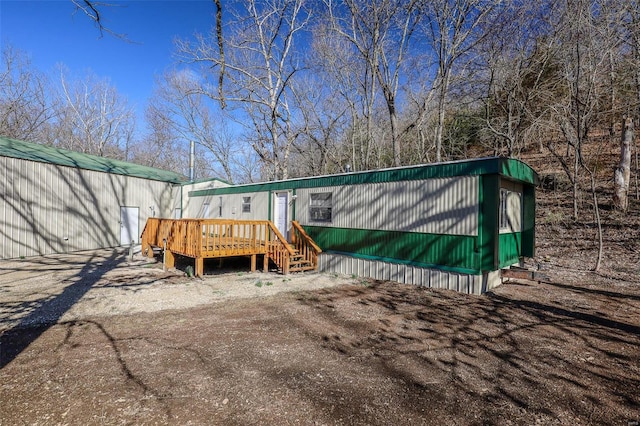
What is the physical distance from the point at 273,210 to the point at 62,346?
738 centimetres

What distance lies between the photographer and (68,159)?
13.2 metres

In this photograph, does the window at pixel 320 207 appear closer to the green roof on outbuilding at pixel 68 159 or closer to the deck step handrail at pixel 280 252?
the deck step handrail at pixel 280 252

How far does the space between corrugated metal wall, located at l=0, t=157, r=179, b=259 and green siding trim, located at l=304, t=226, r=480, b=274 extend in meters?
10.0

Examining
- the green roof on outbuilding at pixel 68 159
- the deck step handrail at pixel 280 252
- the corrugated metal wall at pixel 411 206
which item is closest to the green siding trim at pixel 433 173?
the corrugated metal wall at pixel 411 206

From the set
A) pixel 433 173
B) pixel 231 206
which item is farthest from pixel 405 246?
pixel 231 206

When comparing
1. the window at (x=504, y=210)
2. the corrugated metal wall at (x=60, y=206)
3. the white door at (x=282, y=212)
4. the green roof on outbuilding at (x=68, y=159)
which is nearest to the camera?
the window at (x=504, y=210)

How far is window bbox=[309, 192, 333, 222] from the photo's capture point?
30.6 ft

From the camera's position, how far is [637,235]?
10.4 meters

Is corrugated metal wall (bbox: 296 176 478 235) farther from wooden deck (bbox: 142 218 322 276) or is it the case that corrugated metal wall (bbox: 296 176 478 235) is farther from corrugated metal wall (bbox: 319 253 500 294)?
wooden deck (bbox: 142 218 322 276)

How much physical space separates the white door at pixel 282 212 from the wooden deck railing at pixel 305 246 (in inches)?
21.9

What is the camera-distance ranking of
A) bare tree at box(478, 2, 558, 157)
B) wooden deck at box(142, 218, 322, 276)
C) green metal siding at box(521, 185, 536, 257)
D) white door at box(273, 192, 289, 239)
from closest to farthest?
wooden deck at box(142, 218, 322, 276)
green metal siding at box(521, 185, 536, 257)
white door at box(273, 192, 289, 239)
bare tree at box(478, 2, 558, 157)

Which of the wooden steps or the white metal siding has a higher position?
the white metal siding

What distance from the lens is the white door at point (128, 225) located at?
14633 millimetres

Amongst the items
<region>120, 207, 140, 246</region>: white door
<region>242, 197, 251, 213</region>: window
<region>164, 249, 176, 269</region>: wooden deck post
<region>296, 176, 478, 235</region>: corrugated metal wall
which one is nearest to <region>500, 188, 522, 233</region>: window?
<region>296, 176, 478, 235</region>: corrugated metal wall
